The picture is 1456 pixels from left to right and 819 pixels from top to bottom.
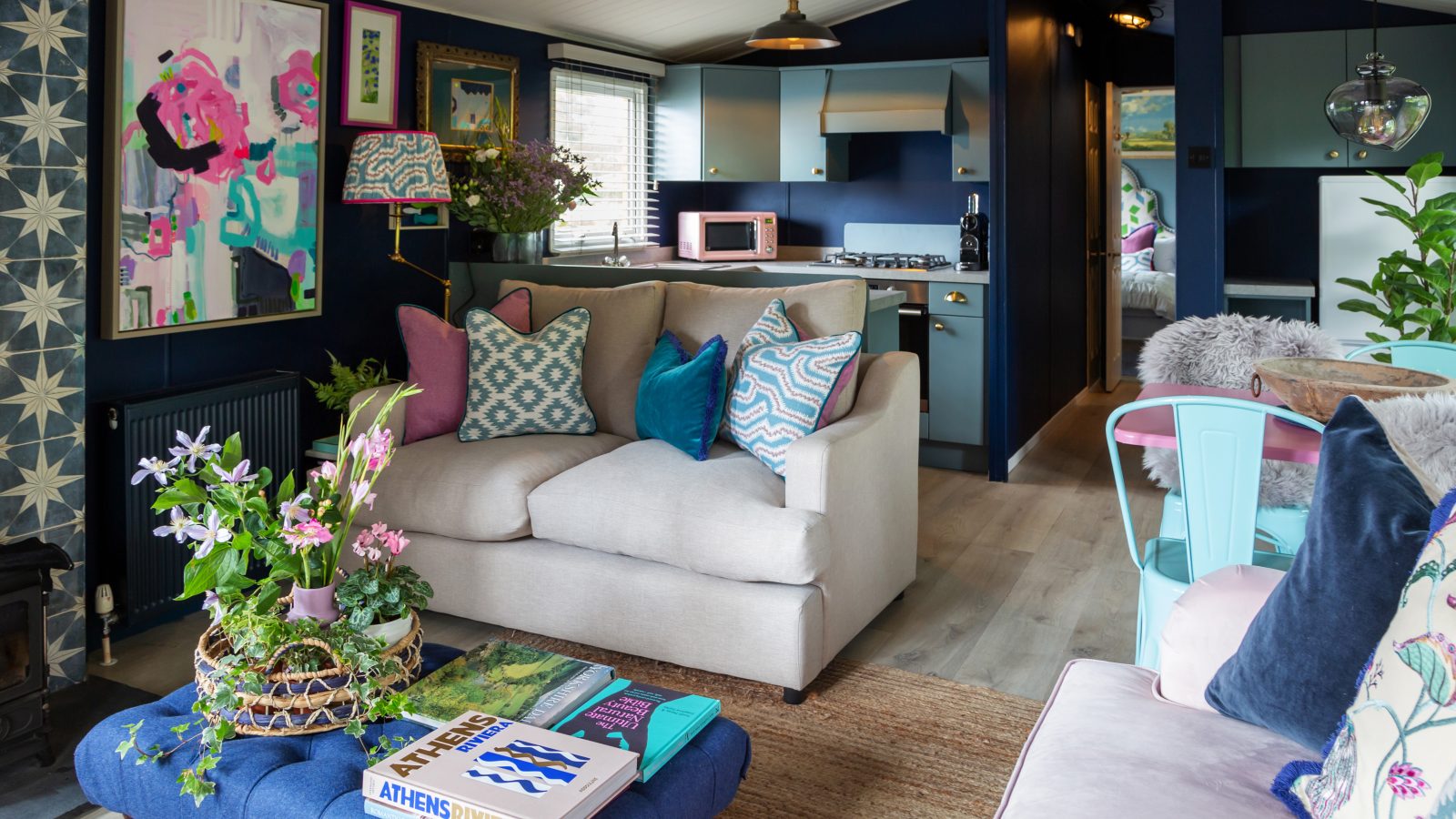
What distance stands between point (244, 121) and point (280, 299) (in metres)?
0.61

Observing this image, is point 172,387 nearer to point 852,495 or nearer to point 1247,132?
point 852,495

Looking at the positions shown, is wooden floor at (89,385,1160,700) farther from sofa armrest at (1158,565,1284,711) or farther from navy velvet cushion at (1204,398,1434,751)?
navy velvet cushion at (1204,398,1434,751)

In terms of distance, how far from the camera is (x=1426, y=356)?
3.25 meters

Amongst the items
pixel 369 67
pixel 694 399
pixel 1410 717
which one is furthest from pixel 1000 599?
pixel 369 67

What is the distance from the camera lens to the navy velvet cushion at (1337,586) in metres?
1.51

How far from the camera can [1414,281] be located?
16.3 ft

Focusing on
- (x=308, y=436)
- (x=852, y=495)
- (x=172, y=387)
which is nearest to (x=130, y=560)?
(x=172, y=387)

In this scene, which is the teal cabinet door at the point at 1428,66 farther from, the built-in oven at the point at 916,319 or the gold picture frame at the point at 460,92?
the gold picture frame at the point at 460,92

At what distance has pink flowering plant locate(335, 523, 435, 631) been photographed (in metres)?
2.11

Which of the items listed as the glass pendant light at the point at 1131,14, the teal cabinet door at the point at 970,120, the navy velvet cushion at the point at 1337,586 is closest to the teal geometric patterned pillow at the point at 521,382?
the navy velvet cushion at the point at 1337,586

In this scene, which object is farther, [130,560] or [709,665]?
[130,560]

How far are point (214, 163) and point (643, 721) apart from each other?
2597 mm

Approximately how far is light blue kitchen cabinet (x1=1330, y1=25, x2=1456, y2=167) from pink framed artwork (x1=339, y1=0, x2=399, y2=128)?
13.9ft

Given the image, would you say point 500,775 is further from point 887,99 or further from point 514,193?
point 887,99
